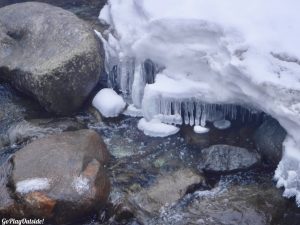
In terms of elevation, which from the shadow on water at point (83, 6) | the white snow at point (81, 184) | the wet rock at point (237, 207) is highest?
the shadow on water at point (83, 6)

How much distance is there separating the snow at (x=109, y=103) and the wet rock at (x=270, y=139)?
5.55 feet

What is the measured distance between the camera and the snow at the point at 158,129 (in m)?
5.16

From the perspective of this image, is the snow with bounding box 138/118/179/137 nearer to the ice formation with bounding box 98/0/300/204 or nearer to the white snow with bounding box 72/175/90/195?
the ice formation with bounding box 98/0/300/204

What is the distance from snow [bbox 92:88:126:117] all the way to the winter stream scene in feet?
0.06

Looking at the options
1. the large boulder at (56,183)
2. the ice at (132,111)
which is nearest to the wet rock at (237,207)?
the large boulder at (56,183)

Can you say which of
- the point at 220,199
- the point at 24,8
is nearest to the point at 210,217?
the point at 220,199

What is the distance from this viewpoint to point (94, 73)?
18.2 ft

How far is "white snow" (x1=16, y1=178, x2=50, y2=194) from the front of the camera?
4.06 meters

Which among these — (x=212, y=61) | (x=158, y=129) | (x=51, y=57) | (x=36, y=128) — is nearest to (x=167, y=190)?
(x=158, y=129)

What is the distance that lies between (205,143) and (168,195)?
0.94 meters

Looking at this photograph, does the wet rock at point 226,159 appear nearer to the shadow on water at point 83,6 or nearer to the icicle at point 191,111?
the icicle at point 191,111

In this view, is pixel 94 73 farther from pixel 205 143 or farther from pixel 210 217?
pixel 210 217

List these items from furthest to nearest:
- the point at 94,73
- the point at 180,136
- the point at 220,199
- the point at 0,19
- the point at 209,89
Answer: the point at 0,19 < the point at 94,73 < the point at 180,136 < the point at 209,89 < the point at 220,199

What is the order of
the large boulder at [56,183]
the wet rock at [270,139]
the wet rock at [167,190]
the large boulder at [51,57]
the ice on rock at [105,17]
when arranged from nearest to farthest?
the large boulder at [56,183]
the wet rock at [167,190]
the wet rock at [270,139]
the large boulder at [51,57]
the ice on rock at [105,17]
